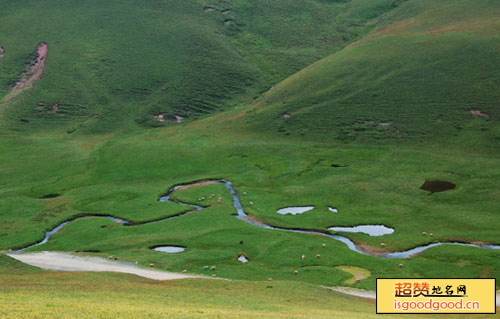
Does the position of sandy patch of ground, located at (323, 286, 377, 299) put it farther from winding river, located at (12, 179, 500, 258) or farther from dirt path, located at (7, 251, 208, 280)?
dirt path, located at (7, 251, 208, 280)

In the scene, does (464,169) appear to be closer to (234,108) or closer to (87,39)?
(234,108)

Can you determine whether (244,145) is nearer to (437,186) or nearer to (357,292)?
(437,186)

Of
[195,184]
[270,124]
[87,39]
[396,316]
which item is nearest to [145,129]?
[270,124]

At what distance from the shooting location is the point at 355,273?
50656mm

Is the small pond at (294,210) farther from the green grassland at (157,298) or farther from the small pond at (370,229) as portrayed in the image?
the green grassland at (157,298)

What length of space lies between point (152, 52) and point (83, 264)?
341 feet

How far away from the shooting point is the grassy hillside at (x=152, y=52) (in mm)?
126500

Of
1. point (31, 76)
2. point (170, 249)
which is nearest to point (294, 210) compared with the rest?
point (170, 249)

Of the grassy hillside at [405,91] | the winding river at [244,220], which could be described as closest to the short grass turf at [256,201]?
the winding river at [244,220]

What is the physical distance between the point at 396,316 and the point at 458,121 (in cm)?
6895

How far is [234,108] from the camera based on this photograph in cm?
12544

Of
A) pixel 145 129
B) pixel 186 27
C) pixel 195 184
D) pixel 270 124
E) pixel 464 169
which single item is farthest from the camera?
pixel 186 27

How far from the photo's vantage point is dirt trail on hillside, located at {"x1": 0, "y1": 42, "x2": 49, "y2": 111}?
425ft

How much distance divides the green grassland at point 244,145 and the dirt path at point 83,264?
2443 mm
